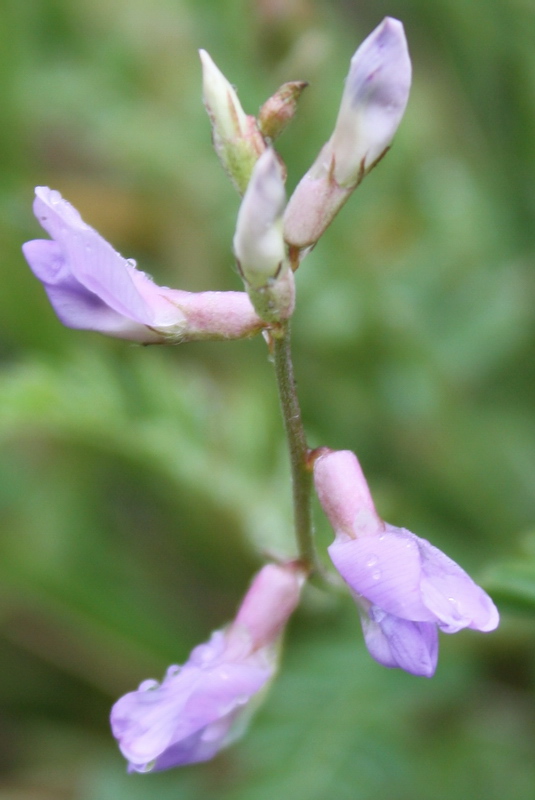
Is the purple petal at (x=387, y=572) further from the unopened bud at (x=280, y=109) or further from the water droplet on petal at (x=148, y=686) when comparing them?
the unopened bud at (x=280, y=109)

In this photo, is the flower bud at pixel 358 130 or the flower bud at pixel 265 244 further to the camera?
the flower bud at pixel 358 130

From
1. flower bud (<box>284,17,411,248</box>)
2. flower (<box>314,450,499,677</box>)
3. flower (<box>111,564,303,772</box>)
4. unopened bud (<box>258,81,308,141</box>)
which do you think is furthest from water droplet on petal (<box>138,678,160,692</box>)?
unopened bud (<box>258,81,308,141</box>)

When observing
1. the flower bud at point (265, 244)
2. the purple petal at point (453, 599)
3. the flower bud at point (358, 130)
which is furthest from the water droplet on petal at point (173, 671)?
the flower bud at point (358, 130)

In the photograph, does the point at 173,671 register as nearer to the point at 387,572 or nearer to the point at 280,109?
the point at 387,572

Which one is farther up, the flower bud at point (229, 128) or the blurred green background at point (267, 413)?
the flower bud at point (229, 128)

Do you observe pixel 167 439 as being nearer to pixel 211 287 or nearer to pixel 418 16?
pixel 211 287

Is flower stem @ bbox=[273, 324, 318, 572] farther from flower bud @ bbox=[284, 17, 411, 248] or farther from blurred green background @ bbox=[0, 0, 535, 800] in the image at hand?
blurred green background @ bbox=[0, 0, 535, 800]

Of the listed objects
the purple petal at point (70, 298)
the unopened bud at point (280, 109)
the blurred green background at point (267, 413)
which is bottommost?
the blurred green background at point (267, 413)
